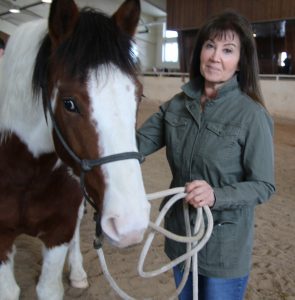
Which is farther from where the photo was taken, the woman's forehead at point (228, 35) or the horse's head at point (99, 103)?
the woman's forehead at point (228, 35)

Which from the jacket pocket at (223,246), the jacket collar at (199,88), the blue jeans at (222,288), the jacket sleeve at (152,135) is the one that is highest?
the jacket collar at (199,88)

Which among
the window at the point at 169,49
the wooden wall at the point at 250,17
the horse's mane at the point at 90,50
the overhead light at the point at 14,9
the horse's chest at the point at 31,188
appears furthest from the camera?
the window at the point at 169,49

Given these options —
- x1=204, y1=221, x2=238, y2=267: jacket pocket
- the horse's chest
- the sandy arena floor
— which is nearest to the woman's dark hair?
x1=204, y1=221, x2=238, y2=267: jacket pocket

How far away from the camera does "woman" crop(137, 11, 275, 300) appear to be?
1189 millimetres

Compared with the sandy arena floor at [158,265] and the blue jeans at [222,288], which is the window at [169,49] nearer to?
the sandy arena floor at [158,265]

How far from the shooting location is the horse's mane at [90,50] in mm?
1018

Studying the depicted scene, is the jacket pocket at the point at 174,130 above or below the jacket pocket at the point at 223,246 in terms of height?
above

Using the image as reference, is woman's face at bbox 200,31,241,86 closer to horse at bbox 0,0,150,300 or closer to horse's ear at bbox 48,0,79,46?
horse at bbox 0,0,150,300

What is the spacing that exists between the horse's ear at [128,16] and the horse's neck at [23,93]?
0.89ft

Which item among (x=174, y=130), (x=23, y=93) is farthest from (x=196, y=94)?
(x=23, y=93)

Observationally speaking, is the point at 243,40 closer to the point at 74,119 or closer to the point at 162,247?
the point at 74,119

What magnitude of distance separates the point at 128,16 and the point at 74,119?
43 centimetres

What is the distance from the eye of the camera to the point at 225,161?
126 centimetres

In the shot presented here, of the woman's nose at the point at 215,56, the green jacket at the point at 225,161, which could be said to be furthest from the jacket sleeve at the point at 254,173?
the woman's nose at the point at 215,56
